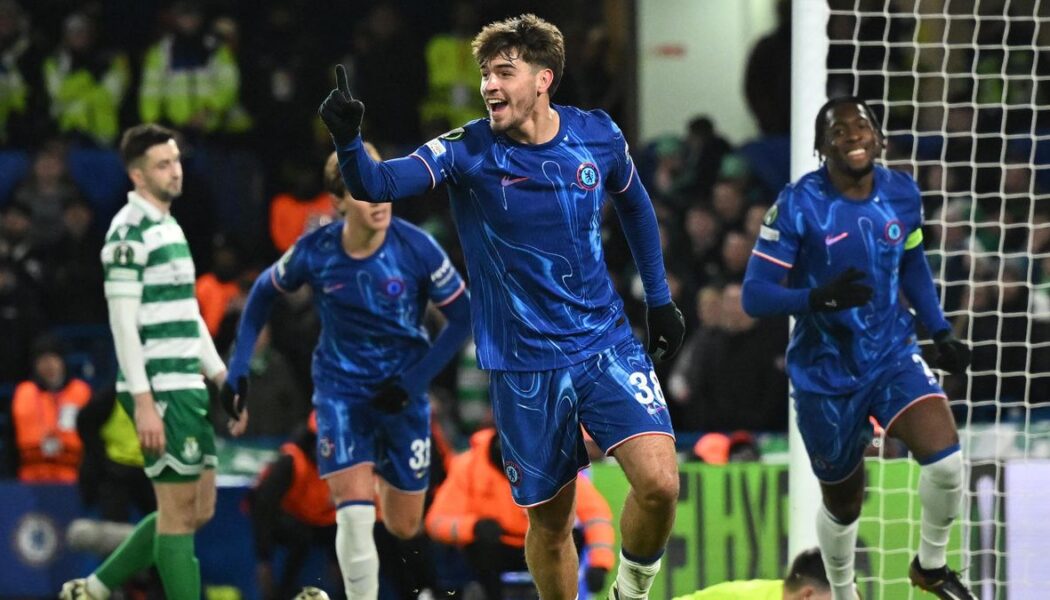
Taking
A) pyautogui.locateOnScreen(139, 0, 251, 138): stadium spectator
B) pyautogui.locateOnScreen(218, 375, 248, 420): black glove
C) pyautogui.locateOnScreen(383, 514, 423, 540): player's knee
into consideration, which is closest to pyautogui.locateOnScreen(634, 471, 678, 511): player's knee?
pyautogui.locateOnScreen(383, 514, 423, 540): player's knee

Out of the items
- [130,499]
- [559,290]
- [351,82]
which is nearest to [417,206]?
[351,82]

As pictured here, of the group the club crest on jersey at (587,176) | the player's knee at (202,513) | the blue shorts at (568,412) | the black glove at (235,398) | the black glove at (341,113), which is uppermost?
the black glove at (341,113)

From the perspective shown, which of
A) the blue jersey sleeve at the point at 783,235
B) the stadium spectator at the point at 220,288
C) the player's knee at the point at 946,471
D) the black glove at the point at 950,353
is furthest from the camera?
the stadium spectator at the point at 220,288

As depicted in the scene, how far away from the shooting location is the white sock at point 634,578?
248 inches

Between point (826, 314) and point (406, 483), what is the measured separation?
2016 mm

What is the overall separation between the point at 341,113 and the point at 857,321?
8.71ft

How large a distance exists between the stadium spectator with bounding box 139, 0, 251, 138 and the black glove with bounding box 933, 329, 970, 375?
7.83 meters

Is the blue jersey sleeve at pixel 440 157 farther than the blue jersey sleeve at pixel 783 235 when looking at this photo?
No

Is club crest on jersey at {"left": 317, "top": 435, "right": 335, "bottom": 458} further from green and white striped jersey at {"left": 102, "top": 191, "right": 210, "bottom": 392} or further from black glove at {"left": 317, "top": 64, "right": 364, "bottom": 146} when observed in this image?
black glove at {"left": 317, "top": 64, "right": 364, "bottom": 146}

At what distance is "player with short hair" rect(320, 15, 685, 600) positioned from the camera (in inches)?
242

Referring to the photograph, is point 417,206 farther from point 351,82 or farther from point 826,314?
point 826,314

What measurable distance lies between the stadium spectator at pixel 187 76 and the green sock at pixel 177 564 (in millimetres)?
6568

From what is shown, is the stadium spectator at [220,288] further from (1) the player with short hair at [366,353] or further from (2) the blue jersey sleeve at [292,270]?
(1) the player with short hair at [366,353]

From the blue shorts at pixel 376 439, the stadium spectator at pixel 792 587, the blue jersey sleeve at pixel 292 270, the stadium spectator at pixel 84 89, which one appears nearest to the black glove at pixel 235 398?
the blue shorts at pixel 376 439
